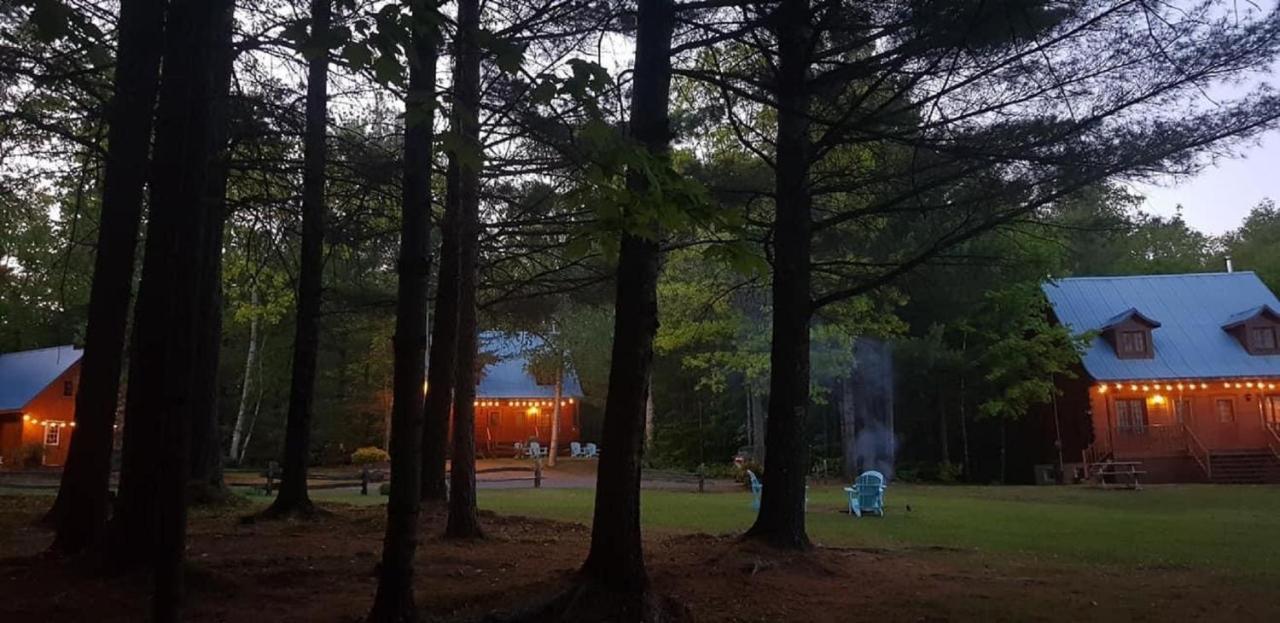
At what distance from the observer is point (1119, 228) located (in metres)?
8.84

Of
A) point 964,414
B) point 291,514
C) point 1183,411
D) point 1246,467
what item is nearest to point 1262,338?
point 1183,411

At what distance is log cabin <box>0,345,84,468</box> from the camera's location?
32594 mm

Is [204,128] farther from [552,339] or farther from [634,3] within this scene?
[552,339]

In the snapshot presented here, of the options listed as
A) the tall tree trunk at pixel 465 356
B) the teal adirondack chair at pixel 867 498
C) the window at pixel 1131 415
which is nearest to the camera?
the tall tree trunk at pixel 465 356

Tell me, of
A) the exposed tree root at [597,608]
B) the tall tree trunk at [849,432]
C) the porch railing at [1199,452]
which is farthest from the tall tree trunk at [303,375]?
the porch railing at [1199,452]

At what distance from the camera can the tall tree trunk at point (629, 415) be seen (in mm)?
5953

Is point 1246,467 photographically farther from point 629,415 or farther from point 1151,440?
point 629,415

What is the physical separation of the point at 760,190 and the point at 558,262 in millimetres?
3741

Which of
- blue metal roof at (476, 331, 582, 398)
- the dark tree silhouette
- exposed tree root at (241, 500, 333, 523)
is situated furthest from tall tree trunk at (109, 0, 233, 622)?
blue metal roof at (476, 331, 582, 398)

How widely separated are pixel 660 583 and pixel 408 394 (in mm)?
3031

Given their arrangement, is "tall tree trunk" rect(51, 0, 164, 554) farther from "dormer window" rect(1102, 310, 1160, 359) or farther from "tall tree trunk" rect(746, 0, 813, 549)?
"dormer window" rect(1102, 310, 1160, 359)

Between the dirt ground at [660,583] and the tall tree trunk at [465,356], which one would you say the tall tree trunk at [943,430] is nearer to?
the dirt ground at [660,583]

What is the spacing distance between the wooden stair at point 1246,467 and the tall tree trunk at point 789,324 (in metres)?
23.8

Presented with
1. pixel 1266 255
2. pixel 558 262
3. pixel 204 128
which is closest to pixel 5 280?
pixel 558 262
